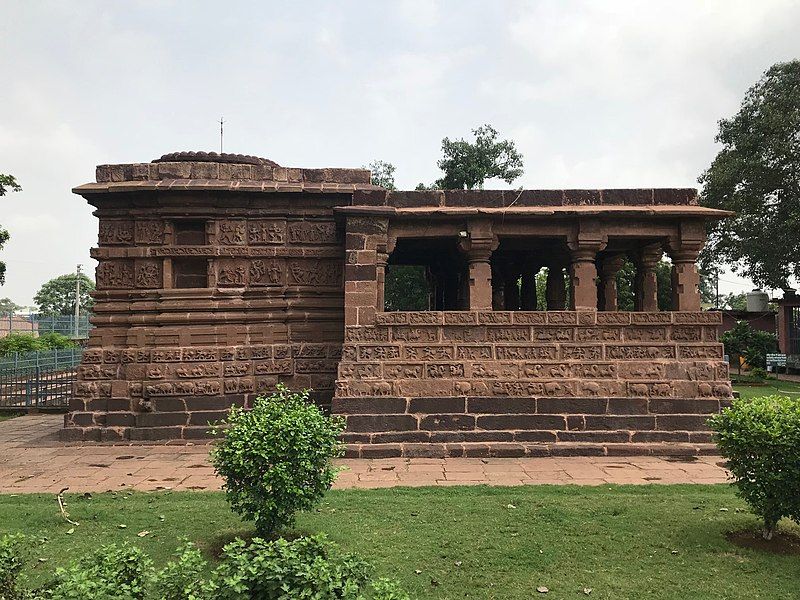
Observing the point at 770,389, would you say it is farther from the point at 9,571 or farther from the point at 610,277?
the point at 9,571

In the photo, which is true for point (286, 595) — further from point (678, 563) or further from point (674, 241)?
point (674, 241)

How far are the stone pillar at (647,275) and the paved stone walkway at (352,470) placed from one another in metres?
3.21

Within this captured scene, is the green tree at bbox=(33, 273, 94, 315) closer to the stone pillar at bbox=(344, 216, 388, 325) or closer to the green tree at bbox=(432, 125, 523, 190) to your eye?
the green tree at bbox=(432, 125, 523, 190)

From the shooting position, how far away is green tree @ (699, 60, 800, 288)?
1986 cm

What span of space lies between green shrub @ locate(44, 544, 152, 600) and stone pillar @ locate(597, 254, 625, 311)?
35.6ft

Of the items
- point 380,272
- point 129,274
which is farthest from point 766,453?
point 129,274

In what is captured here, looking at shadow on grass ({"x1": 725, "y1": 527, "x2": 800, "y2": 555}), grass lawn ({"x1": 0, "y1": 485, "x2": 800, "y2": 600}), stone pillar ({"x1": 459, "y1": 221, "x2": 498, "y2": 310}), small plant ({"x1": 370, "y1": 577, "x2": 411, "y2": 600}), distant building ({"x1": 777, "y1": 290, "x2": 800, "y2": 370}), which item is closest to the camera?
small plant ({"x1": 370, "y1": 577, "x2": 411, "y2": 600})

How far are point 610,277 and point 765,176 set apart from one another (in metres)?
12.5

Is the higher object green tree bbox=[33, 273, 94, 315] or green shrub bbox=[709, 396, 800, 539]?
green tree bbox=[33, 273, 94, 315]

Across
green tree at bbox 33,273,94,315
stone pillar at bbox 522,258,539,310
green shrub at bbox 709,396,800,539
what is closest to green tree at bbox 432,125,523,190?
stone pillar at bbox 522,258,539,310

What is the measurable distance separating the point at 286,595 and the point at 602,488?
486 cm

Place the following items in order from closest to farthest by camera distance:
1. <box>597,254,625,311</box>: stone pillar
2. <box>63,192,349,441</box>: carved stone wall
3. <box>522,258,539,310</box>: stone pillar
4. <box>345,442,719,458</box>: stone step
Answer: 1. <box>345,442,719,458</box>: stone step
2. <box>63,192,349,441</box>: carved stone wall
3. <box>597,254,625,311</box>: stone pillar
4. <box>522,258,539,310</box>: stone pillar

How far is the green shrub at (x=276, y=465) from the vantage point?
14.8 feet

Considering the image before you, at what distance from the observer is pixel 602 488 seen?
6484 mm
